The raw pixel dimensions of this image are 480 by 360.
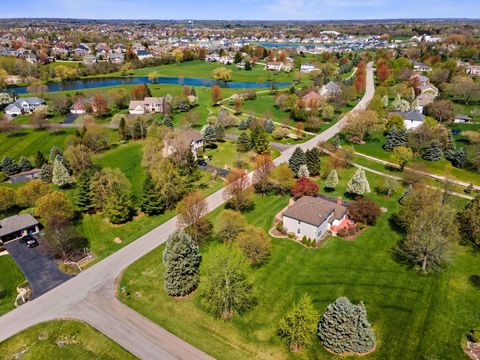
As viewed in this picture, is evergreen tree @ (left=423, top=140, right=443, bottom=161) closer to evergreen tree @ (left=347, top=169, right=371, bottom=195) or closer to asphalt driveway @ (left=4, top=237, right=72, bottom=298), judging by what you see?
evergreen tree @ (left=347, top=169, right=371, bottom=195)

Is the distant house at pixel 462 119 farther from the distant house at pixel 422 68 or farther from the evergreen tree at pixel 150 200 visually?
the evergreen tree at pixel 150 200

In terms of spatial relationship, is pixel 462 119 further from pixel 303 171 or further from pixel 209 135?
pixel 209 135

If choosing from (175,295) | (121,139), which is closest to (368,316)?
(175,295)

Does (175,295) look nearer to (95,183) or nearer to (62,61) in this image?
(95,183)

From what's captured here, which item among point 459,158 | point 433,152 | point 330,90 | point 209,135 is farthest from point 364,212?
point 330,90

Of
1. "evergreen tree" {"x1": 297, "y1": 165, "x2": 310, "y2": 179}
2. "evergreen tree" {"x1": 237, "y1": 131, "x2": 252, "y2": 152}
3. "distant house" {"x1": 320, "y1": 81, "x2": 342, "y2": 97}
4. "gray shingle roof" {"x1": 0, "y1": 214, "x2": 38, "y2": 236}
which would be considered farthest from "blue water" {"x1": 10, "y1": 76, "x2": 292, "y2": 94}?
"gray shingle roof" {"x1": 0, "y1": 214, "x2": 38, "y2": 236}

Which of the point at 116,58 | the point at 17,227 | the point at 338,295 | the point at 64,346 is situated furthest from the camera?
the point at 116,58
